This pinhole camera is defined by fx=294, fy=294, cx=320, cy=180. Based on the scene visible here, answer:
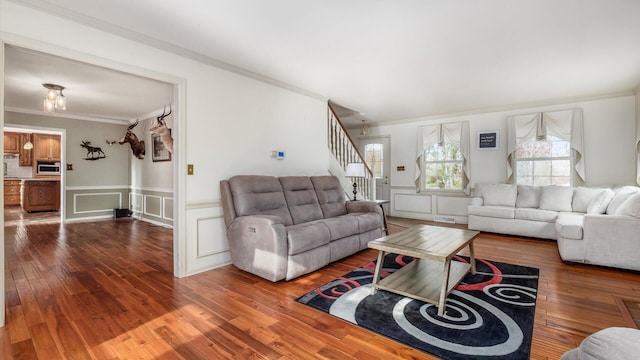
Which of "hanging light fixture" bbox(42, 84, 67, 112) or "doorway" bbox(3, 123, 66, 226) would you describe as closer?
"hanging light fixture" bbox(42, 84, 67, 112)

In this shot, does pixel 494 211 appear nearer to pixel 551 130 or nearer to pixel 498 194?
pixel 498 194

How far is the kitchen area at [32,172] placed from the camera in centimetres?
799

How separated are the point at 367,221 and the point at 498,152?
3615 mm

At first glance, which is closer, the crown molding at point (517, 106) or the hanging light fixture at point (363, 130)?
the crown molding at point (517, 106)

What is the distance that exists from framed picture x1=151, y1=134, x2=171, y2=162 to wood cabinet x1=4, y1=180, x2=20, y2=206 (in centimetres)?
659

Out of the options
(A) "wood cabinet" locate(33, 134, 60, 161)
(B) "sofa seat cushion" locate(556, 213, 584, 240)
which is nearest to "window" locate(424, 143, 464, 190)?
(B) "sofa seat cushion" locate(556, 213, 584, 240)

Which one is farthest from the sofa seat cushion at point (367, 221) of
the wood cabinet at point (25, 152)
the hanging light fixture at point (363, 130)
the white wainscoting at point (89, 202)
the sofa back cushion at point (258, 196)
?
the wood cabinet at point (25, 152)

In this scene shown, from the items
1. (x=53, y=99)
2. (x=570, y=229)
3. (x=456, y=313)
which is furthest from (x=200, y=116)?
(x=570, y=229)

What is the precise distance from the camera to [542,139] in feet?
17.6

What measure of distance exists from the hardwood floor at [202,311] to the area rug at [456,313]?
0.30 ft

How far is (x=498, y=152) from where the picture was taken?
5.77 metres

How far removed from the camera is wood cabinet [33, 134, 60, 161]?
8516mm

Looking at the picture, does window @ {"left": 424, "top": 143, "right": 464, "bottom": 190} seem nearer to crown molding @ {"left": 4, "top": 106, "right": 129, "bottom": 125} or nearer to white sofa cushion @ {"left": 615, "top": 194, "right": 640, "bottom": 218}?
white sofa cushion @ {"left": 615, "top": 194, "right": 640, "bottom": 218}

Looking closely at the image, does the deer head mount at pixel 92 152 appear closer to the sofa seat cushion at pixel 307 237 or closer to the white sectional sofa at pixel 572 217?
the sofa seat cushion at pixel 307 237
